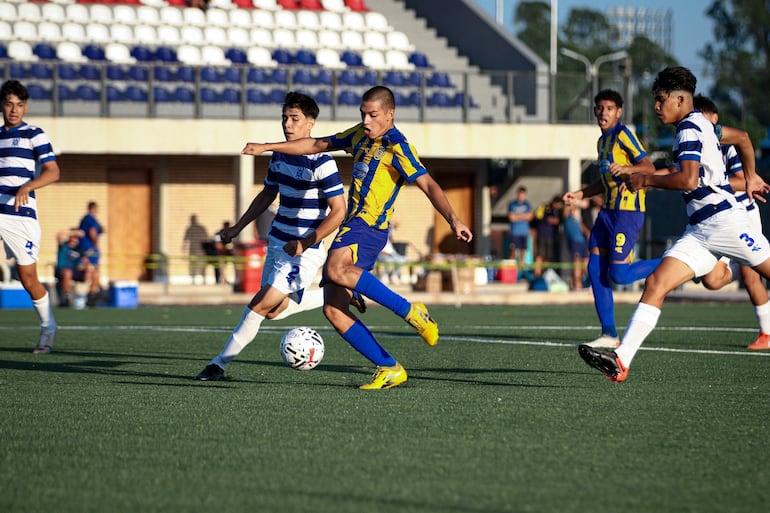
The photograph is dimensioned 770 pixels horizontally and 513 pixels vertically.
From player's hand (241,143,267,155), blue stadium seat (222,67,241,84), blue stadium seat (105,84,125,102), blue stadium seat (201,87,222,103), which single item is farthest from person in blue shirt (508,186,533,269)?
player's hand (241,143,267,155)

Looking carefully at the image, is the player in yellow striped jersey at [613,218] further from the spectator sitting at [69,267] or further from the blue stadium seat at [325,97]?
the blue stadium seat at [325,97]

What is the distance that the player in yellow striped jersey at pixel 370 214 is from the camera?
7562 mm

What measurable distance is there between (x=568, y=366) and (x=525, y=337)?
323 cm

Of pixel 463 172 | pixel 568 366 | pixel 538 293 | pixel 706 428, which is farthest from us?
pixel 463 172

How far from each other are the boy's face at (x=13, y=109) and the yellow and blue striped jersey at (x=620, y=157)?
5013 mm

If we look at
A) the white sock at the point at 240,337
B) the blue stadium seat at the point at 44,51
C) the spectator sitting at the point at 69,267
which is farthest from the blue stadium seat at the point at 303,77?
the white sock at the point at 240,337

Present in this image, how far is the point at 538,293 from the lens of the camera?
2412 cm

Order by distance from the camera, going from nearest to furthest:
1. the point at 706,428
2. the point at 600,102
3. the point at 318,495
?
1. the point at 318,495
2. the point at 706,428
3. the point at 600,102

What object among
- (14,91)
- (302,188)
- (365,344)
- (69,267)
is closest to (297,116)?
(302,188)

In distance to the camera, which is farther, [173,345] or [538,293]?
[538,293]

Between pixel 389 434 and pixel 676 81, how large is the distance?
123 inches

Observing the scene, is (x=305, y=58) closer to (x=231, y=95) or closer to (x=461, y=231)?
(x=231, y=95)

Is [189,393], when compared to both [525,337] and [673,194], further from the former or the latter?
[673,194]

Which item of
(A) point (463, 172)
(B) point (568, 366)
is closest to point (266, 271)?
(B) point (568, 366)
